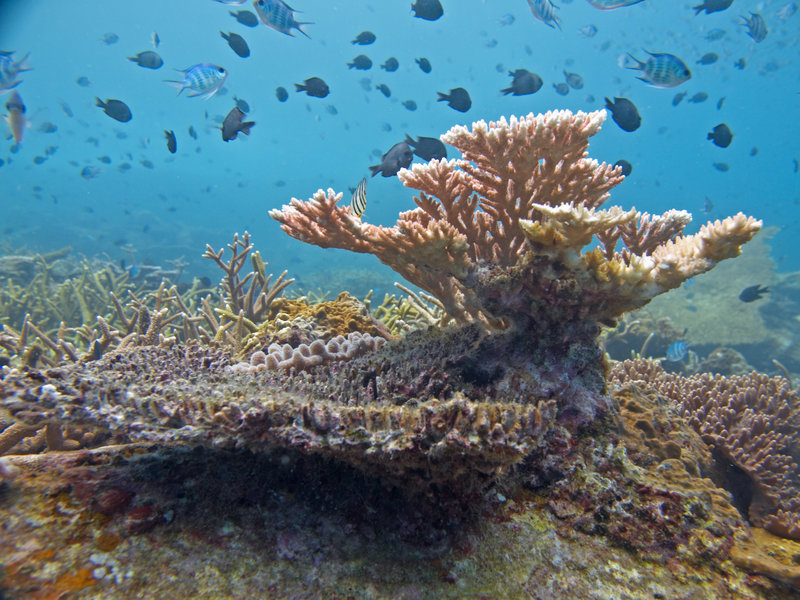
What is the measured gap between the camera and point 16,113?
727 centimetres

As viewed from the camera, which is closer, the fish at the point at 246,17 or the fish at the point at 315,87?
the fish at the point at 315,87

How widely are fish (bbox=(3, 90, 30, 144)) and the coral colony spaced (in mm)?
8242

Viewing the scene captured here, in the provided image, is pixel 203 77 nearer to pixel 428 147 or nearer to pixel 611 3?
pixel 428 147

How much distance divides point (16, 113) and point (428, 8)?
27.5 feet

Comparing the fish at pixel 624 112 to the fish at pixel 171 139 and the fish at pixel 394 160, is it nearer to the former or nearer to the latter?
the fish at pixel 394 160

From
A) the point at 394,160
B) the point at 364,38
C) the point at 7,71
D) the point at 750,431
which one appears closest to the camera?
the point at 750,431

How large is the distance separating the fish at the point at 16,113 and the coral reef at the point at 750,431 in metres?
11.2

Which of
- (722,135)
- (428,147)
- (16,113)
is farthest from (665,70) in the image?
(16,113)

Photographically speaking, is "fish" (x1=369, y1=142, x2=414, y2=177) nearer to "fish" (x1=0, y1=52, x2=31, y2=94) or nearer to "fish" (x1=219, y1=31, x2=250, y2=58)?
"fish" (x1=219, y1=31, x2=250, y2=58)

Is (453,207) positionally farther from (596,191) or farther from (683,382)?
(683,382)

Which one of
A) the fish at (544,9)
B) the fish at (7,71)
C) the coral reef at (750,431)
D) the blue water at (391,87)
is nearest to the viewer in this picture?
the coral reef at (750,431)

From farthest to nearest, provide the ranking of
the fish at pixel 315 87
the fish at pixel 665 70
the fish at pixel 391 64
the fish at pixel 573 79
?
1. the fish at pixel 573 79
2. the fish at pixel 391 64
3. the fish at pixel 315 87
4. the fish at pixel 665 70

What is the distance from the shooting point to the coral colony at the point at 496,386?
143 cm

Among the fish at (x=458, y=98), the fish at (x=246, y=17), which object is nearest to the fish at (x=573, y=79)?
the fish at (x=458, y=98)
